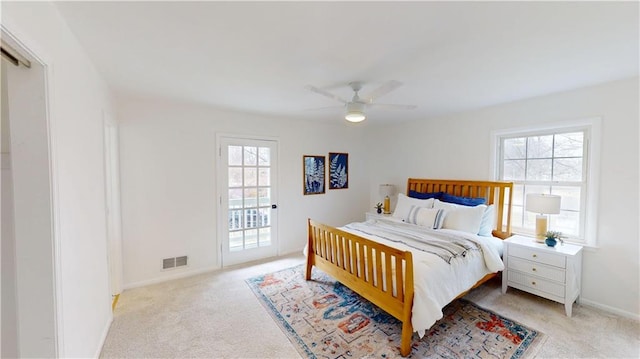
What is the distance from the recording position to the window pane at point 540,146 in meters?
3.04

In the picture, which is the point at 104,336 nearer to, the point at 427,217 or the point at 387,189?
the point at 427,217

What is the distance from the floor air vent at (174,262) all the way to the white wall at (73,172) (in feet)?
3.54

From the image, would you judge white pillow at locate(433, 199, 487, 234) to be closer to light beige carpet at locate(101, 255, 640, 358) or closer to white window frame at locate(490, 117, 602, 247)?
light beige carpet at locate(101, 255, 640, 358)

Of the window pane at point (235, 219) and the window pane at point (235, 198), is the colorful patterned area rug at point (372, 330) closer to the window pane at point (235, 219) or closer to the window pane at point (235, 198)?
the window pane at point (235, 219)

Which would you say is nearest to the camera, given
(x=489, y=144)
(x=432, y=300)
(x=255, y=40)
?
(x=255, y=40)

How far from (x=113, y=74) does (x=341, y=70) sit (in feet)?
6.60

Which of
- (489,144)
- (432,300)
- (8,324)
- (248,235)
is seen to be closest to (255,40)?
(8,324)

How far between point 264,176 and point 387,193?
7.17ft

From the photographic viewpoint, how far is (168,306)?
2.62 metres

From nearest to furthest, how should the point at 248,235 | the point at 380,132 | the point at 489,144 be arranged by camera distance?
the point at 489,144 < the point at 248,235 < the point at 380,132

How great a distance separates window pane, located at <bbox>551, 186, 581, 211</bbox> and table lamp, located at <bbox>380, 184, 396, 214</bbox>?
85.6 inches

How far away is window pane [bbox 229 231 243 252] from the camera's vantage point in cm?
376

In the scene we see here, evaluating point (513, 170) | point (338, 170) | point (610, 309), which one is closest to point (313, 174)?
point (338, 170)

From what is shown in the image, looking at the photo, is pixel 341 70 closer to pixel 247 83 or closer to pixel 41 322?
pixel 247 83
